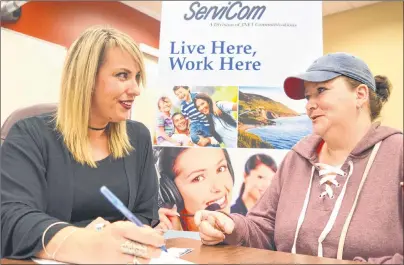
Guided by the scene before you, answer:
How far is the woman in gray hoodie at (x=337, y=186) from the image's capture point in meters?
0.84

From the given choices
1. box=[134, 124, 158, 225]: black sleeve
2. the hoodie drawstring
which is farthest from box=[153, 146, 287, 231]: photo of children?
the hoodie drawstring

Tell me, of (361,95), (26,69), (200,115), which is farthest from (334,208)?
(26,69)

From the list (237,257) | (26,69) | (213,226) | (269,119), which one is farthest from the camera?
(269,119)

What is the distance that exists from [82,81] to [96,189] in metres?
0.25

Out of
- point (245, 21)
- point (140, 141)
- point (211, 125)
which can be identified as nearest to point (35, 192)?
point (140, 141)

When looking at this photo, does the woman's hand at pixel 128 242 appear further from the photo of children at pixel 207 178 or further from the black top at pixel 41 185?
the photo of children at pixel 207 178

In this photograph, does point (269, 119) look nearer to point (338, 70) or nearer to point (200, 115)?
point (200, 115)

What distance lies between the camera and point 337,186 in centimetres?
92

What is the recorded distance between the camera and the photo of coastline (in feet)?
3.99

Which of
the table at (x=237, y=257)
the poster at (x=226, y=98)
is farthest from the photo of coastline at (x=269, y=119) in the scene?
the table at (x=237, y=257)

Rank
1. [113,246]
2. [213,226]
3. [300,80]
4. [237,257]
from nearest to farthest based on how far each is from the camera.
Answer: [113,246] < [237,257] < [213,226] < [300,80]

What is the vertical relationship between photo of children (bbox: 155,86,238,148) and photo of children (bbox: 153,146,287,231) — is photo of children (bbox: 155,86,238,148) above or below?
above

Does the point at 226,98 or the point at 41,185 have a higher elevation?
the point at 226,98

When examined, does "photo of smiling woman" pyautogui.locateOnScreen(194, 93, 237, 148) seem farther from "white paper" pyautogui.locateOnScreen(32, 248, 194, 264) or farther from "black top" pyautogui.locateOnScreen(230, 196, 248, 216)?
"white paper" pyautogui.locateOnScreen(32, 248, 194, 264)
